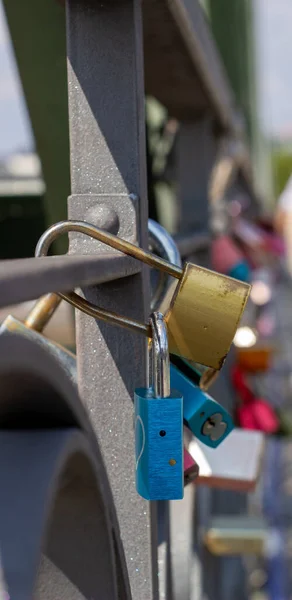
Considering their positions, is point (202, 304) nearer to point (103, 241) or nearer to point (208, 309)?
point (208, 309)

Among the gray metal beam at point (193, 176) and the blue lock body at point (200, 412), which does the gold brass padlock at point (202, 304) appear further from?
the gray metal beam at point (193, 176)

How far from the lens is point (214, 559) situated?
2812mm

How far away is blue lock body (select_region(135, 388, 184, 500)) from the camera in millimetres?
817

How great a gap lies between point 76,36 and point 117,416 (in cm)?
42

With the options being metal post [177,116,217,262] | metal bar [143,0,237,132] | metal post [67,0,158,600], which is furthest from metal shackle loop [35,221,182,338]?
metal post [177,116,217,262]

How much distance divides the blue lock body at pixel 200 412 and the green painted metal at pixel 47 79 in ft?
3.18

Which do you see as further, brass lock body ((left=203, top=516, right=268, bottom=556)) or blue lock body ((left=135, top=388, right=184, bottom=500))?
brass lock body ((left=203, top=516, right=268, bottom=556))

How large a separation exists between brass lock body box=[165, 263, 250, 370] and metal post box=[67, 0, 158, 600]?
15cm

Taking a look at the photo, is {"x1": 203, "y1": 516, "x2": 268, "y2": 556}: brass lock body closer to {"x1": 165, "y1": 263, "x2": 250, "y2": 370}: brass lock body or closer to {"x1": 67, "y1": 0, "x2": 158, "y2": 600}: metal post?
{"x1": 67, "y1": 0, "x2": 158, "y2": 600}: metal post

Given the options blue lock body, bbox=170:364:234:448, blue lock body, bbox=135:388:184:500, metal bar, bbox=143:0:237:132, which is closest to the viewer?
blue lock body, bbox=135:388:184:500

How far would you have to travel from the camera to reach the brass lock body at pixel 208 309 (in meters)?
0.88

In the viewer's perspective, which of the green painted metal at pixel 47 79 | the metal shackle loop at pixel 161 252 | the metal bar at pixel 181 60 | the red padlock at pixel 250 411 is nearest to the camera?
the metal shackle loop at pixel 161 252

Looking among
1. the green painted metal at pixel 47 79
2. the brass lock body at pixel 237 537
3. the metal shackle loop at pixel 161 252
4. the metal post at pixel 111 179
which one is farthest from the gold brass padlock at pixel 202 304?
the brass lock body at pixel 237 537

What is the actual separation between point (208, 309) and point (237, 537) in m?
1.49
